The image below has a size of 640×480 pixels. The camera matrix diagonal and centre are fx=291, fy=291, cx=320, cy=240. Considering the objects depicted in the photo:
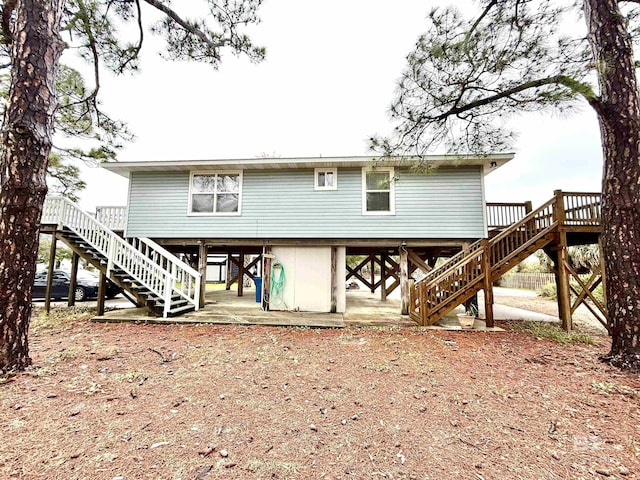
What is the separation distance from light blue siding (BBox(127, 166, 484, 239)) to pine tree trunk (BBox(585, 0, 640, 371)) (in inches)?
147

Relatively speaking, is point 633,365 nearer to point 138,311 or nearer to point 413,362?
point 413,362

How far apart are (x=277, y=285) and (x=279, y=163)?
3590 millimetres

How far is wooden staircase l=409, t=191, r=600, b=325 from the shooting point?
685 centimetres

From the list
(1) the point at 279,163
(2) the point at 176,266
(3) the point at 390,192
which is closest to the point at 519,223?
(3) the point at 390,192

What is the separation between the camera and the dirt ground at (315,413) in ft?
7.02

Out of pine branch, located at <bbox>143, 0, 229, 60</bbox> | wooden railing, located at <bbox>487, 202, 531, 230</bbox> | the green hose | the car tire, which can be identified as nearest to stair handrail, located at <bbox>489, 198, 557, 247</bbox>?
wooden railing, located at <bbox>487, 202, 531, 230</bbox>

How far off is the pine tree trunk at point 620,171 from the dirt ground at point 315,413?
0.75m

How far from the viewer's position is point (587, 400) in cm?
323

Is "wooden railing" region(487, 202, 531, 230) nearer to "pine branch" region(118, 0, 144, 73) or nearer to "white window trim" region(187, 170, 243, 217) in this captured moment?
"white window trim" region(187, 170, 243, 217)

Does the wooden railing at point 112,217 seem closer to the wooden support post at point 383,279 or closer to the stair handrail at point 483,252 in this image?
the stair handrail at point 483,252

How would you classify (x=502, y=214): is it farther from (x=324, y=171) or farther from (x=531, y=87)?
(x=324, y=171)

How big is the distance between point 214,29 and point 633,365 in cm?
925

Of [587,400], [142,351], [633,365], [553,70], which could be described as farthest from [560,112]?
[142,351]

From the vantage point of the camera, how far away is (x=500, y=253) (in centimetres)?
723
